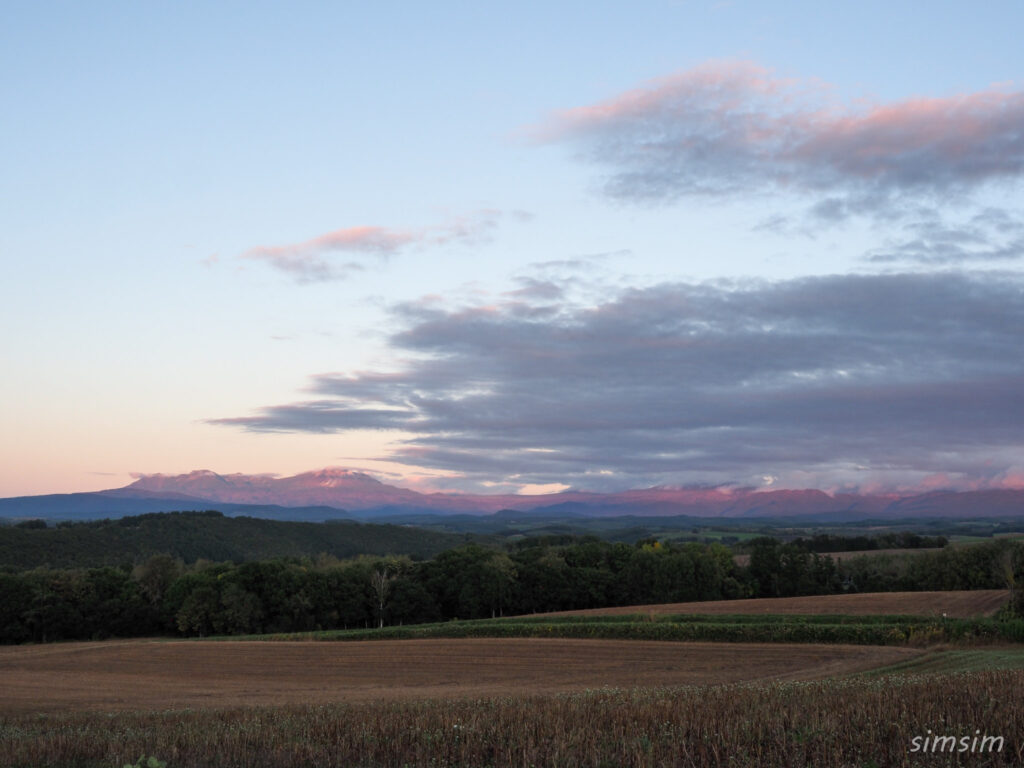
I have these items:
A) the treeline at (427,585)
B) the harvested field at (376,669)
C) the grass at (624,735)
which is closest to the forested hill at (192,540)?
the treeline at (427,585)

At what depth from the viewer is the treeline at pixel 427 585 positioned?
83.4 m

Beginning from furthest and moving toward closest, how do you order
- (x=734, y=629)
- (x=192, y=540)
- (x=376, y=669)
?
(x=192, y=540) → (x=734, y=629) → (x=376, y=669)

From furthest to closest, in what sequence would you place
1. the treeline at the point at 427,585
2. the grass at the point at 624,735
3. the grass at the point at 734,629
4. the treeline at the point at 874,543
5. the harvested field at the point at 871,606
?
the treeline at the point at 874,543 → the treeline at the point at 427,585 → the harvested field at the point at 871,606 → the grass at the point at 734,629 → the grass at the point at 624,735

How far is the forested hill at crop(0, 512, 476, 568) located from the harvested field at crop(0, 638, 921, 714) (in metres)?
59.1

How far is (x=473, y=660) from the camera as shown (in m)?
52.5

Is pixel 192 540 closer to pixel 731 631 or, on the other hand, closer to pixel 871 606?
pixel 731 631

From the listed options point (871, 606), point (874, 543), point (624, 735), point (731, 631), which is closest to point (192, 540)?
point (731, 631)

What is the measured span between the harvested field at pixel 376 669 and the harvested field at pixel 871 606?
1402 centimetres

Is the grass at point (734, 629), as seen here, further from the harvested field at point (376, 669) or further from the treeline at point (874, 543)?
the treeline at point (874, 543)

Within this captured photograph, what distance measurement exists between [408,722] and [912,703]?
8.56 meters

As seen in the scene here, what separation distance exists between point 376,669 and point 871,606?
4158 cm

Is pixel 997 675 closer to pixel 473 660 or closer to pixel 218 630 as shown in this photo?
pixel 473 660

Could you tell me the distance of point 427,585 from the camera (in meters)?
93.4

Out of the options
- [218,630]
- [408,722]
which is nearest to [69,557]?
[218,630]
